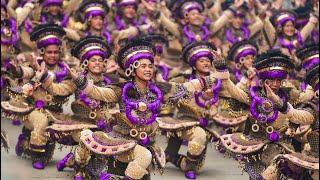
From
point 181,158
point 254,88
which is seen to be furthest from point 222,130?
point 254,88

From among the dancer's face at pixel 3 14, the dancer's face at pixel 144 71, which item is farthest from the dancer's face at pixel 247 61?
the dancer's face at pixel 3 14

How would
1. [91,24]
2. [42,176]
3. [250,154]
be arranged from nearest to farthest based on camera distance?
[250,154], [42,176], [91,24]

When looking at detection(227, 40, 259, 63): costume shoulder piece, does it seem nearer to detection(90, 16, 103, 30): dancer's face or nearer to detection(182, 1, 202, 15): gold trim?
detection(182, 1, 202, 15): gold trim

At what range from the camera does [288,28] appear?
11648 millimetres

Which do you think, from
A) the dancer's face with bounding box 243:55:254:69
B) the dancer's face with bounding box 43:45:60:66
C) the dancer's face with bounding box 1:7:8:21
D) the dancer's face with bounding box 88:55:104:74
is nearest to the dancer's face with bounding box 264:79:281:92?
the dancer's face with bounding box 88:55:104:74

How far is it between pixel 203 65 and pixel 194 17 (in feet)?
9.73

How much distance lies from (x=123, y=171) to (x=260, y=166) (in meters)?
1.50

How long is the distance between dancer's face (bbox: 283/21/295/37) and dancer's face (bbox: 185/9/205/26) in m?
1.44

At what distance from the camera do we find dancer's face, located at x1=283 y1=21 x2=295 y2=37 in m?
11.6

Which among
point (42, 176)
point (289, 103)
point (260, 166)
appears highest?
point (289, 103)

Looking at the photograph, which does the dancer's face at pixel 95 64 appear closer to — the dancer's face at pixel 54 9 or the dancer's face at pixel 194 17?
the dancer's face at pixel 54 9

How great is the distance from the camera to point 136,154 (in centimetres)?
682

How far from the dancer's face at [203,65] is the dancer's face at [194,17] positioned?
Answer: 9.55 ft

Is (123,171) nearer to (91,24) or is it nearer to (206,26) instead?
(91,24)
